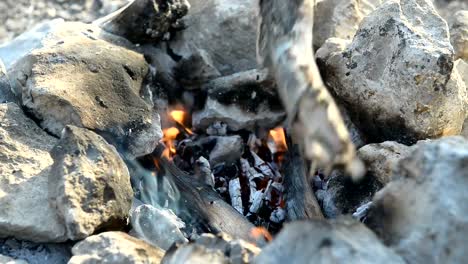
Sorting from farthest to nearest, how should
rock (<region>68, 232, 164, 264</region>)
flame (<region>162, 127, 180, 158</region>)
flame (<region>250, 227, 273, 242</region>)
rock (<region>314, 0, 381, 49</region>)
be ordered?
rock (<region>314, 0, 381, 49</region>)
flame (<region>162, 127, 180, 158</region>)
flame (<region>250, 227, 273, 242</region>)
rock (<region>68, 232, 164, 264</region>)

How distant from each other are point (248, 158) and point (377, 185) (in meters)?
0.59

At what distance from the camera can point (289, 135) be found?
2656 millimetres

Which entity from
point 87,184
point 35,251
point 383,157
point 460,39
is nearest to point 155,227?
point 87,184

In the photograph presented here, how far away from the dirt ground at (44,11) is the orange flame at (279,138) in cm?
199

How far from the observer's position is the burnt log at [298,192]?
2311 mm

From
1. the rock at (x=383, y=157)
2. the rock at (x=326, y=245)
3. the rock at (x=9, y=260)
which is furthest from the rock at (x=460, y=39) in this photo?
the rock at (x=9, y=260)

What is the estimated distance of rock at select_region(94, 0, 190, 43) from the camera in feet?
9.08

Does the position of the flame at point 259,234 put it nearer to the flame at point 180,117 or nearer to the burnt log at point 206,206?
the burnt log at point 206,206

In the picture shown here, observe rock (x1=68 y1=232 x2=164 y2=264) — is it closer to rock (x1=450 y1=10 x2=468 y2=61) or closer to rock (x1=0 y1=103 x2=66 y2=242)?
rock (x1=0 y1=103 x2=66 y2=242)

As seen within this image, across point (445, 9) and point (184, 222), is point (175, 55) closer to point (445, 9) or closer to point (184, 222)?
point (184, 222)

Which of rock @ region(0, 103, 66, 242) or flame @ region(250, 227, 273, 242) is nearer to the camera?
rock @ region(0, 103, 66, 242)

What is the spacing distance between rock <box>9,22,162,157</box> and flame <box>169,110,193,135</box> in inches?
9.2

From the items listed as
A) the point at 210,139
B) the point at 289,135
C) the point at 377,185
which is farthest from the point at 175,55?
the point at 377,185

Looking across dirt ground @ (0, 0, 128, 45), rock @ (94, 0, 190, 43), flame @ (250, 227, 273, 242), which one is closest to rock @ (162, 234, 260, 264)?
flame @ (250, 227, 273, 242)
